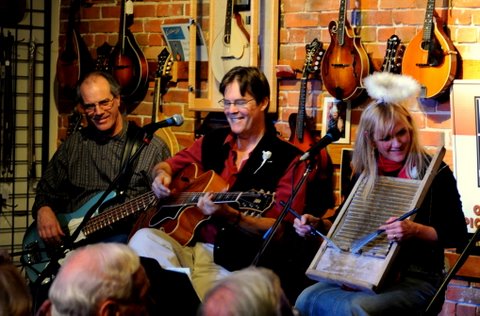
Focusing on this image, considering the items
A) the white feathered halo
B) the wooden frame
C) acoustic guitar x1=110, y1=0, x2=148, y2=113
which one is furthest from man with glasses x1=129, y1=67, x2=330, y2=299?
acoustic guitar x1=110, y1=0, x2=148, y2=113

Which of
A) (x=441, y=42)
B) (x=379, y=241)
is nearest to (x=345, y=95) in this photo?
(x=441, y=42)

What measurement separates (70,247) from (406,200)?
68.0 inches

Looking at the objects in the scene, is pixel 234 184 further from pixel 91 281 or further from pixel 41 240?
pixel 91 281

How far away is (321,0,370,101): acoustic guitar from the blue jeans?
1221 millimetres

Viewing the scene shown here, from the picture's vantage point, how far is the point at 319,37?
464 centimetres

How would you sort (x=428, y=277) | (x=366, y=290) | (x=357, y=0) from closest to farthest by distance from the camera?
(x=366, y=290) → (x=428, y=277) → (x=357, y=0)

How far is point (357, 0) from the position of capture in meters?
4.49

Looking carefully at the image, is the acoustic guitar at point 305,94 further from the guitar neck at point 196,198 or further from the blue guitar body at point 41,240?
the blue guitar body at point 41,240

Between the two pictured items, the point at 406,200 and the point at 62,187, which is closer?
the point at 406,200

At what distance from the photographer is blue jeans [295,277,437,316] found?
3266 mm

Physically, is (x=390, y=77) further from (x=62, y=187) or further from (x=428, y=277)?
Result: (x=62, y=187)

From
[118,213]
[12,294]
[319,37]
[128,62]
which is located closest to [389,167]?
[319,37]

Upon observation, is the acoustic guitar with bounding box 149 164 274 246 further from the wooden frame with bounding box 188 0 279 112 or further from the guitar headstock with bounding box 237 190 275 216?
the wooden frame with bounding box 188 0 279 112

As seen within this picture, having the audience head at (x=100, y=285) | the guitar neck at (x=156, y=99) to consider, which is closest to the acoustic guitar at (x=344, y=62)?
the guitar neck at (x=156, y=99)
